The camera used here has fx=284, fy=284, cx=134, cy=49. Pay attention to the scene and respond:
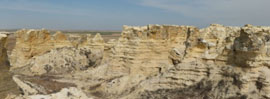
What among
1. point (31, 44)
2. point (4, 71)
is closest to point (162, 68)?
point (4, 71)

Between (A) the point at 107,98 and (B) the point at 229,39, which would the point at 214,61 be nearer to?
(B) the point at 229,39

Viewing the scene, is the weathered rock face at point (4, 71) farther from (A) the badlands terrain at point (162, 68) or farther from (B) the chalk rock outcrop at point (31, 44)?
(B) the chalk rock outcrop at point (31, 44)

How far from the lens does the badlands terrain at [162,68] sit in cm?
1488

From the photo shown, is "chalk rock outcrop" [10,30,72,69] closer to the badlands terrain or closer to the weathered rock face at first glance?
the badlands terrain

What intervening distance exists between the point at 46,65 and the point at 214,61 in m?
19.8

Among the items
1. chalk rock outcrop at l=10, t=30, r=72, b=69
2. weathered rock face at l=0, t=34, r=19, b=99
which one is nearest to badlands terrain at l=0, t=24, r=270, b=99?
weathered rock face at l=0, t=34, r=19, b=99

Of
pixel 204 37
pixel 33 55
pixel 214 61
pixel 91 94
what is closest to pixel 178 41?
pixel 204 37

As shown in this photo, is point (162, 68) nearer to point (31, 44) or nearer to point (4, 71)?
point (4, 71)

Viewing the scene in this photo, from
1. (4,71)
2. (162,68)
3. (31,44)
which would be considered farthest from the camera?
(31,44)

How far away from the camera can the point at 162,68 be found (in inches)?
850

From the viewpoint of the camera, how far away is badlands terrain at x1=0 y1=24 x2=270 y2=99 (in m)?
14.9

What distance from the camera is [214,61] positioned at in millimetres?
17391

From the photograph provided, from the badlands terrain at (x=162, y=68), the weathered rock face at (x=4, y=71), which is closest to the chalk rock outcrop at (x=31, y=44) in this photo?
the badlands terrain at (x=162, y=68)

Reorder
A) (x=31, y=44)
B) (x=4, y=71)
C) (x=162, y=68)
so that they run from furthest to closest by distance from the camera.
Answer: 1. (x=31, y=44)
2. (x=162, y=68)
3. (x=4, y=71)
